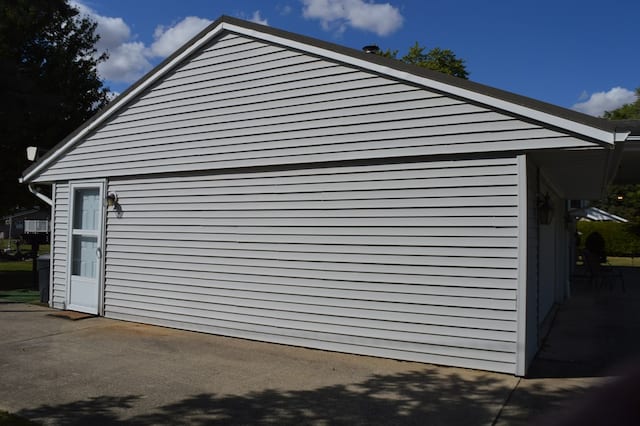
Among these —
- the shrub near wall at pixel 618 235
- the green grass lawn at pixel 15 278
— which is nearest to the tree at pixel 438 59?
the shrub near wall at pixel 618 235

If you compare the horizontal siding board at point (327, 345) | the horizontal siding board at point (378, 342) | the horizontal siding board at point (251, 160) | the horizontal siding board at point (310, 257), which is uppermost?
the horizontal siding board at point (251, 160)

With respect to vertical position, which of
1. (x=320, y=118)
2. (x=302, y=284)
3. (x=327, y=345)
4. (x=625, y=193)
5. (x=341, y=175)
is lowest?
(x=327, y=345)

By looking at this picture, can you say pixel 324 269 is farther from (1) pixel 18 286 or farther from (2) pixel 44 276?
(1) pixel 18 286

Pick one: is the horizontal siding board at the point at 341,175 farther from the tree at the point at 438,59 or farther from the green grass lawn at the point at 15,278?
the tree at the point at 438,59

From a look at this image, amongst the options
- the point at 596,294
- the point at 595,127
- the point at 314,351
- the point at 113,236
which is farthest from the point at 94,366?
the point at 596,294

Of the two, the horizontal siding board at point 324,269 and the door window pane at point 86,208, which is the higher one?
the door window pane at point 86,208

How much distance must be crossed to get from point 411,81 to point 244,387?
385cm

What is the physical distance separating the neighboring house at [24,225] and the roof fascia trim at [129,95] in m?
28.8

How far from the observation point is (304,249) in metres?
7.15

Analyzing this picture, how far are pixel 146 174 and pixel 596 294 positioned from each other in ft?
36.1

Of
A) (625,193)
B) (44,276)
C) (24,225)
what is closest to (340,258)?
(44,276)

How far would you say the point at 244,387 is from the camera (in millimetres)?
5344

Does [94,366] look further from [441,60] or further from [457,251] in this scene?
[441,60]

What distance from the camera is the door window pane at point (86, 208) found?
9.75m
